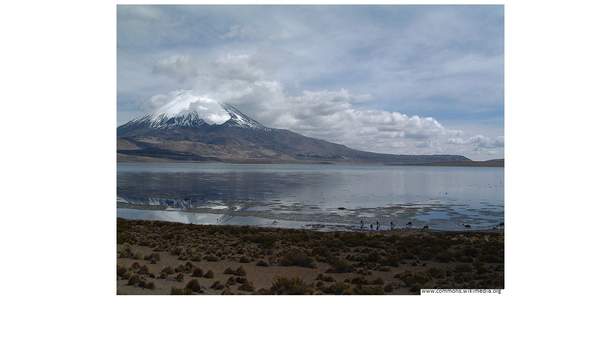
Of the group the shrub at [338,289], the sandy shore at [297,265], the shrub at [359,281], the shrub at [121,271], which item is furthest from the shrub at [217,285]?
the shrub at [359,281]

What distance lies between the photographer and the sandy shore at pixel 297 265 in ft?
19.4

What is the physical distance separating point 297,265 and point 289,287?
1713mm

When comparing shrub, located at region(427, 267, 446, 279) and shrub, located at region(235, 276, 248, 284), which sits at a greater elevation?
shrub, located at region(235, 276, 248, 284)

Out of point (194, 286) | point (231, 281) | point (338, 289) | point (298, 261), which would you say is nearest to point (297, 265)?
point (298, 261)

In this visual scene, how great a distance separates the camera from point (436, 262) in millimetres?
8227

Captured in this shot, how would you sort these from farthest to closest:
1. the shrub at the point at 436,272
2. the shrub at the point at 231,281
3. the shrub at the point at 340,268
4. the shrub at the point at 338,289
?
the shrub at the point at 340,268
the shrub at the point at 436,272
the shrub at the point at 231,281
the shrub at the point at 338,289

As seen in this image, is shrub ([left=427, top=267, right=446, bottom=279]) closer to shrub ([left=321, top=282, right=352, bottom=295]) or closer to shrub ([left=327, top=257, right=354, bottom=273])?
shrub ([left=327, top=257, right=354, bottom=273])

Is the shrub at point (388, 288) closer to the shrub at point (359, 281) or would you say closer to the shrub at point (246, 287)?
the shrub at point (359, 281)

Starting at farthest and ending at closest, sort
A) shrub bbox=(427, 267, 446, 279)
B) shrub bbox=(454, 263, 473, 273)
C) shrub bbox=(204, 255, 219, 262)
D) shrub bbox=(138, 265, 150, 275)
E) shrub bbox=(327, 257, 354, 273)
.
→ shrub bbox=(204, 255, 219, 262), shrub bbox=(327, 257, 354, 273), shrub bbox=(454, 263, 473, 273), shrub bbox=(427, 267, 446, 279), shrub bbox=(138, 265, 150, 275)

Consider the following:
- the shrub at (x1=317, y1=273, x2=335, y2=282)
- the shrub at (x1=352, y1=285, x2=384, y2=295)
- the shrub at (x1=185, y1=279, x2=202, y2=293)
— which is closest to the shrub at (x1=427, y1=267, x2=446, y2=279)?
the shrub at (x1=352, y1=285, x2=384, y2=295)

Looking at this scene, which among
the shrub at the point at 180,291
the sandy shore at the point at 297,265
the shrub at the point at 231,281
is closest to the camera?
the shrub at the point at 180,291

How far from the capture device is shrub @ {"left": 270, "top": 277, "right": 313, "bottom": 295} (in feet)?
18.3

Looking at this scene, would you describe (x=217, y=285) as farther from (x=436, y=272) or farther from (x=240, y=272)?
(x=436, y=272)
